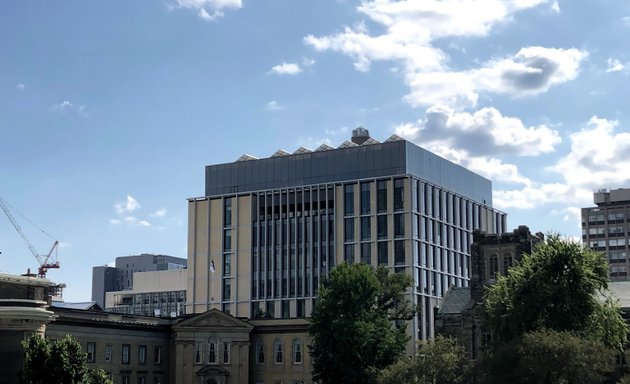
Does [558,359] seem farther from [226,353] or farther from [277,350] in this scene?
[226,353]

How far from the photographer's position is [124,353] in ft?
321

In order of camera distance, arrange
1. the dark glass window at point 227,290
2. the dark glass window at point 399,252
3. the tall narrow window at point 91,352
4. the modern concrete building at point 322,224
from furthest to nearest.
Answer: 1. the dark glass window at point 227,290
2. the modern concrete building at point 322,224
3. the dark glass window at point 399,252
4. the tall narrow window at point 91,352

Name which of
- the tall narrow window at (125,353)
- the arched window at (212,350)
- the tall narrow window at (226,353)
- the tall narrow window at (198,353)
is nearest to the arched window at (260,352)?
the tall narrow window at (226,353)

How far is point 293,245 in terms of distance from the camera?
139875 millimetres

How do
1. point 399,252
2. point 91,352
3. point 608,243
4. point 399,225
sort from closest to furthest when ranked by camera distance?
point 91,352
point 399,252
point 399,225
point 608,243

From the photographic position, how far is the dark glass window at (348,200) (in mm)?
137625

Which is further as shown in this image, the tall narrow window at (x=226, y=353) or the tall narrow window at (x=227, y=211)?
the tall narrow window at (x=227, y=211)

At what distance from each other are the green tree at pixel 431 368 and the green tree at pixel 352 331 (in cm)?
779

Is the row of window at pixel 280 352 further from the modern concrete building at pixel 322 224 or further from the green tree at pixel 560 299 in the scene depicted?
the green tree at pixel 560 299

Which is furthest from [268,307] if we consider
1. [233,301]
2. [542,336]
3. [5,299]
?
[542,336]

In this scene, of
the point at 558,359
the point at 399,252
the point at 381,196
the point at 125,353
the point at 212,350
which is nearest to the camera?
the point at 558,359

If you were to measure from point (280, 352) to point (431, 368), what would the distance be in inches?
1235

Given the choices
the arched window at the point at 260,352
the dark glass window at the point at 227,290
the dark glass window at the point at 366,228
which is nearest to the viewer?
the arched window at the point at 260,352

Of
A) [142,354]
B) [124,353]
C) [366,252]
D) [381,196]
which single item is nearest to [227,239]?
[366,252]
